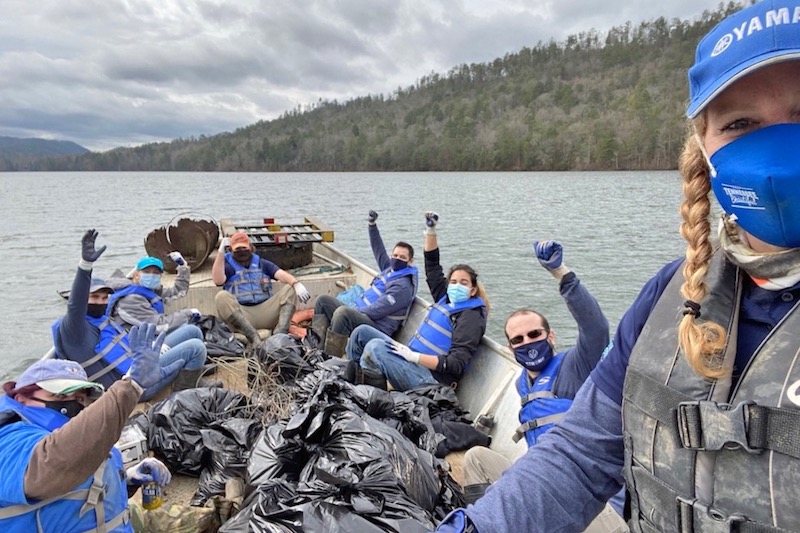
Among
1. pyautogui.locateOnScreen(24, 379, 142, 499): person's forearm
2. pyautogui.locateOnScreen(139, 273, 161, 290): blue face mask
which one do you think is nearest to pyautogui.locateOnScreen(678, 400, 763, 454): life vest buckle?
pyautogui.locateOnScreen(24, 379, 142, 499): person's forearm

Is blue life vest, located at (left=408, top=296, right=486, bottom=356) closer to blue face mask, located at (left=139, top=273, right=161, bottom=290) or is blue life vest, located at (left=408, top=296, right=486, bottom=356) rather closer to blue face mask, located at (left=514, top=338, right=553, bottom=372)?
blue face mask, located at (left=514, top=338, right=553, bottom=372)

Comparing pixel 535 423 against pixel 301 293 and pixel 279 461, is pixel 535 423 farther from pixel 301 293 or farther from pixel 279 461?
pixel 301 293

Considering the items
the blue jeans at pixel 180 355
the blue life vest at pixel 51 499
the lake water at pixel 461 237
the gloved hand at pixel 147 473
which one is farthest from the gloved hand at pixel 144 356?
the lake water at pixel 461 237

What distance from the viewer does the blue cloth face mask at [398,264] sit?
6.04m

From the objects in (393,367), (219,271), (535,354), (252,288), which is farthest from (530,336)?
(219,271)

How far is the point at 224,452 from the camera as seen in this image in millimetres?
3338

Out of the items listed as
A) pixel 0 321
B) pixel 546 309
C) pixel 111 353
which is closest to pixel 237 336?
pixel 111 353

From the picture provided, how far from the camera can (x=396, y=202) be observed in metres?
38.5

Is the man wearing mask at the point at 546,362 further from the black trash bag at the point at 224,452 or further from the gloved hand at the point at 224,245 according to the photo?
the gloved hand at the point at 224,245

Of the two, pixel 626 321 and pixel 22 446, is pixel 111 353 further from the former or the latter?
pixel 626 321

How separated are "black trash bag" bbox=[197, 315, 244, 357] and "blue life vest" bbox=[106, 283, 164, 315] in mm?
546

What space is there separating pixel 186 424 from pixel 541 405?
7.53 feet

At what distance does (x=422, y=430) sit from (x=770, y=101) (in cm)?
303

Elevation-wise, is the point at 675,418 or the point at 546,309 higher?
the point at 675,418
